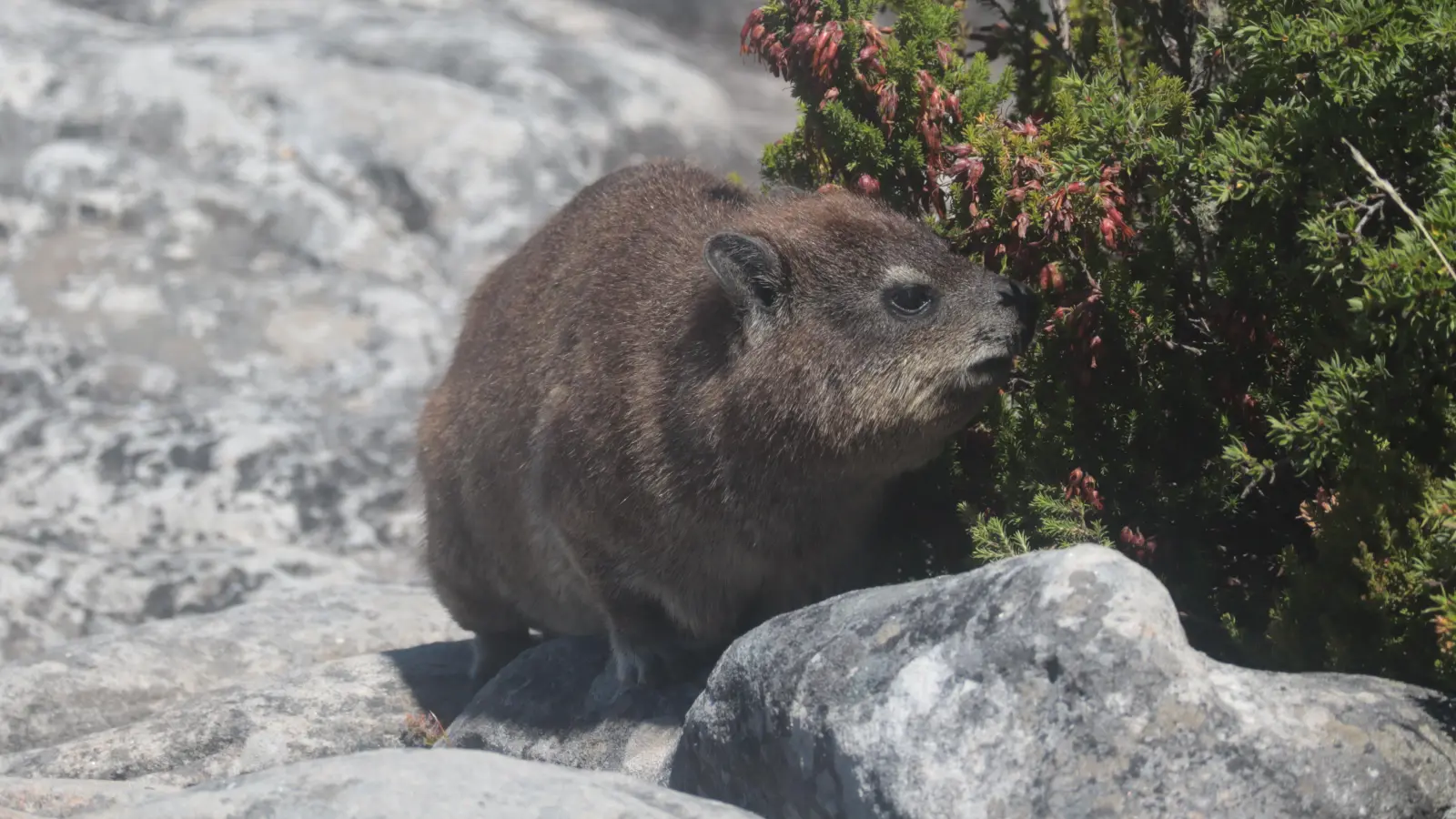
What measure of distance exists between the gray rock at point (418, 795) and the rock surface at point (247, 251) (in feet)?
18.7

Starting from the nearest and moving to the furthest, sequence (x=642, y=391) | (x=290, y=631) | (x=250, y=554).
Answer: (x=642, y=391)
(x=290, y=631)
(x=250, y=554)

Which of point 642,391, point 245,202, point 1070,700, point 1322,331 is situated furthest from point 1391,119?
point 245,202

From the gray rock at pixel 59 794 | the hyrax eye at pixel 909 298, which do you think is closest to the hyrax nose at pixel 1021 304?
the hyrax eye at pixel 909 298

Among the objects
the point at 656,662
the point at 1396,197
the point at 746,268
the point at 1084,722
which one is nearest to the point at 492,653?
the point at 656,662

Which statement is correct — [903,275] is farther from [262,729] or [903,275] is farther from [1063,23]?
[262,729]

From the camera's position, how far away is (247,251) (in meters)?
11.8

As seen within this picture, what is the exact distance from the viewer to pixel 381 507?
10.6 metres

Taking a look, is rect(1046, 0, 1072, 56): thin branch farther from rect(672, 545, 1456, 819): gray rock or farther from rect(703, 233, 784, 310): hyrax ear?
rect(672, 545, 1456, 819): gray rock

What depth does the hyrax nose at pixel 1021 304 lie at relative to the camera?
5156 millimetres

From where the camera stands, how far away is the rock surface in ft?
33.6

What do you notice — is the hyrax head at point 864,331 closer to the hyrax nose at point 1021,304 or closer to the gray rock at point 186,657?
the hyrax nose at point 1021,304

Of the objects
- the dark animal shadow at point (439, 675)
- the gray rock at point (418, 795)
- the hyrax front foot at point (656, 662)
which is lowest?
the dark animal shadow at point (439, 675)

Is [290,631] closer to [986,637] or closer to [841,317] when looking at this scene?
[841,317]

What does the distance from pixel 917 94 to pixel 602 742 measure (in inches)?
108
